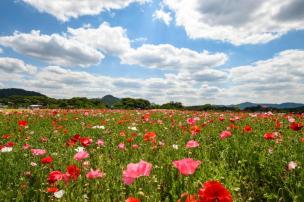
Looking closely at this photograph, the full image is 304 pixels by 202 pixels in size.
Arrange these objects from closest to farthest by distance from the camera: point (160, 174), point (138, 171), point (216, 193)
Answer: point (216, 193) → point (138, 171) → point (160, 174)

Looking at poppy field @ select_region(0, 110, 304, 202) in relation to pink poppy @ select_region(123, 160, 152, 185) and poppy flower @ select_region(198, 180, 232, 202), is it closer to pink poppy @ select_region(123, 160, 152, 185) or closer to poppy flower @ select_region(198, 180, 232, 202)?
pink poppy @ select_region(123, 160, 152, 185)

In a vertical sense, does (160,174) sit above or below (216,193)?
below

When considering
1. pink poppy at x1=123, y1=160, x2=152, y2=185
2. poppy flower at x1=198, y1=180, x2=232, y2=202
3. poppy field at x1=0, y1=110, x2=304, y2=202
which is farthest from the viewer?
poppy field at x1=0, y1=110, x2=304, y2=202

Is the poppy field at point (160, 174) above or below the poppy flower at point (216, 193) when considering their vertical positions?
below

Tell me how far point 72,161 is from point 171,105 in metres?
38.9

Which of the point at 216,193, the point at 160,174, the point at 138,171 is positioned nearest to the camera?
the point at 216,193

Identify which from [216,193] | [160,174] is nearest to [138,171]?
[216,193]

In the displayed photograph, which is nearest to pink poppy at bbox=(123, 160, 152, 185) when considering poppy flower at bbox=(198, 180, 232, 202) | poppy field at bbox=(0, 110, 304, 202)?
poppy field at bbox=(0, 110, 304, 202)

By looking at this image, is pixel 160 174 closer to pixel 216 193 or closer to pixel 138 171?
pixel 138 171

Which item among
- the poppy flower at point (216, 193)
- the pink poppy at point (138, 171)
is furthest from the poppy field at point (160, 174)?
the poppy flower at point (216, 193)

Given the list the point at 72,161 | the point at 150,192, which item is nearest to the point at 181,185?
the point at 150,192

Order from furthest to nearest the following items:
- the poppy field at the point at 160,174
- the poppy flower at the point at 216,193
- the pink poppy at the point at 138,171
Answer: the poppy field at the point at 160,174, the pink poppy at the point at 138,171, the poppy flower at the point at 216,193

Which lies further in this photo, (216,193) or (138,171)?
(138,171)

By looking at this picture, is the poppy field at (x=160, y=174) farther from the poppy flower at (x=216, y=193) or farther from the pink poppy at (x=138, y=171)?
the poppy flower at (x=216, y=193)
